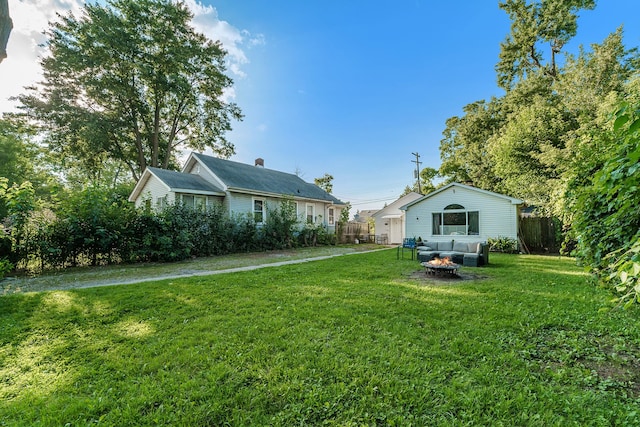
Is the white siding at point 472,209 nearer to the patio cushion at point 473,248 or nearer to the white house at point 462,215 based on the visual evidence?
the white house at point 462,215

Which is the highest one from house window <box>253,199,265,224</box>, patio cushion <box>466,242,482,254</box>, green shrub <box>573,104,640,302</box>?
house window <box>253,199,265,224</box>

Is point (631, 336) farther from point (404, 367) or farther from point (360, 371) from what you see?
point (360, 371)

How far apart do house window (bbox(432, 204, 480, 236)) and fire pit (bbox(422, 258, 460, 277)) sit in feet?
26.9

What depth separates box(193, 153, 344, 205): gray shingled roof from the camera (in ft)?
50.8

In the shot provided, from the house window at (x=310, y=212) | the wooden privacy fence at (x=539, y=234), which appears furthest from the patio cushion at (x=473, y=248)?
the house window at (x=310, y=212)

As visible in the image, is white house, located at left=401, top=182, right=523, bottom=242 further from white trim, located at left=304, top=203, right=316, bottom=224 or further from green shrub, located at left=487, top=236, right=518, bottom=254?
white trim, located at left=304, top=203, right=316, bottom=224

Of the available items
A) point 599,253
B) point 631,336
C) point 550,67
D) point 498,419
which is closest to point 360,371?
point 498,419

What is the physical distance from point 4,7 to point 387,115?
17.3m

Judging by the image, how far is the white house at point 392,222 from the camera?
72.9 feet

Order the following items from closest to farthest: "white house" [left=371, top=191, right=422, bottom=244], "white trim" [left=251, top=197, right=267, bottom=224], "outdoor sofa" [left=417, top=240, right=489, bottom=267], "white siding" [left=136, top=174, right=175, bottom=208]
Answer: "outdoor sofa" [left=417, top=240, right=489, bottom=267] → "white siding" [left=136, top=174, right=175, bottom=208] → "white trim" [left=251, top=197, right=267, bottom=224] → "white house" [left=371, top=191, right=422, bottom=244]

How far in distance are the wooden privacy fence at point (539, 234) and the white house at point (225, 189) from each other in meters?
12.6

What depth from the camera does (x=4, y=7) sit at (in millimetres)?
1790

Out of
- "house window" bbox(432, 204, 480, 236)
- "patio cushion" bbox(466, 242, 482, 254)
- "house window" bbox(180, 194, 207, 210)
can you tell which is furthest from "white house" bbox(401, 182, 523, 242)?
"house window" bbox(180, 194, 207, 210)

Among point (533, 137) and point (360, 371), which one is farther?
point (533, 137)
